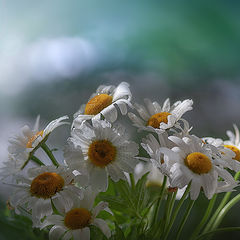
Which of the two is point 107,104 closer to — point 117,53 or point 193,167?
point 193,167

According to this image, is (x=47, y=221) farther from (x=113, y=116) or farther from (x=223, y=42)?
(x=223, y=42)

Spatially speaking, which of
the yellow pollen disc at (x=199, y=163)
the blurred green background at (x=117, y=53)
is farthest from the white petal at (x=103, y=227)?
the blurred green background at (x=117, y=53)

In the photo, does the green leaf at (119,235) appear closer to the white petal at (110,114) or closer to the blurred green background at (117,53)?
the white petal at (110,114)

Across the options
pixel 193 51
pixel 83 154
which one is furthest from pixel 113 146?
pixel 193 51

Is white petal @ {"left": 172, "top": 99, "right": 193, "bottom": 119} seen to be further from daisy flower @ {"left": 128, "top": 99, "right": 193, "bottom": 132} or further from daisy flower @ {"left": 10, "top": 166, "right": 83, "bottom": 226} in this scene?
daisy flower @ {"left": 10, "top": 166, "right": 83, "bottom": 226}

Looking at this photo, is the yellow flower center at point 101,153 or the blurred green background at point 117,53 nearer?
the yellow flower center at point 101,153

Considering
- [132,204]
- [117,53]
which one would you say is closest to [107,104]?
[132,204]
